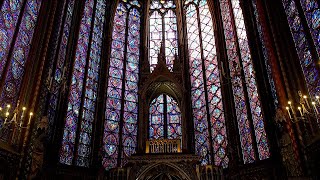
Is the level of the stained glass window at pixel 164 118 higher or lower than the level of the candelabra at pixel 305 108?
higher

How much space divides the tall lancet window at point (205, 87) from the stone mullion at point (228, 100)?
1.66 ft

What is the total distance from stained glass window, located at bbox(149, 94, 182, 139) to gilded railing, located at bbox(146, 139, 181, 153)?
213 cm

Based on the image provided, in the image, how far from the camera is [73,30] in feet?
51.5

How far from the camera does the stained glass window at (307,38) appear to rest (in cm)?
1016

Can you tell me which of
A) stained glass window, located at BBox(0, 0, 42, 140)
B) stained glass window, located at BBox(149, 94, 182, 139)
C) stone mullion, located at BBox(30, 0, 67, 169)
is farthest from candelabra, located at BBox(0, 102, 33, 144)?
stained glass window, located at BBox(149, 94, 182, 139)

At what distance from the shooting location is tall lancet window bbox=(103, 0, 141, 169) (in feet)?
51.2

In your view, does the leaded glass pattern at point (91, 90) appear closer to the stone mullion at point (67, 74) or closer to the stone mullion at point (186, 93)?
the stone mullion at point (67, 74)

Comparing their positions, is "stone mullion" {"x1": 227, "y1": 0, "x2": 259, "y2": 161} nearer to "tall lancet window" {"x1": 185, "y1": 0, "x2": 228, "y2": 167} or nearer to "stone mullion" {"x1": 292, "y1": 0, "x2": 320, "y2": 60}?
"tall lancet window" {"x1": 185, "y1": 0, "x2": 228, "y2": 167}

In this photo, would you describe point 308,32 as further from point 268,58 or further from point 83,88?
point 83,88

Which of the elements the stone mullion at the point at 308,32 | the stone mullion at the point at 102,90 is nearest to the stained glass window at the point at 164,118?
the stone mullion at the point at 102,90

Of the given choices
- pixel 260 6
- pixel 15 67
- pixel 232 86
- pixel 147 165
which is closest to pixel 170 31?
pixel 232 86

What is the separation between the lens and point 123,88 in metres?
17.4

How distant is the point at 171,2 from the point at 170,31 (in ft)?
8.34

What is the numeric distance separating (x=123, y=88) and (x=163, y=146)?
192 inches
